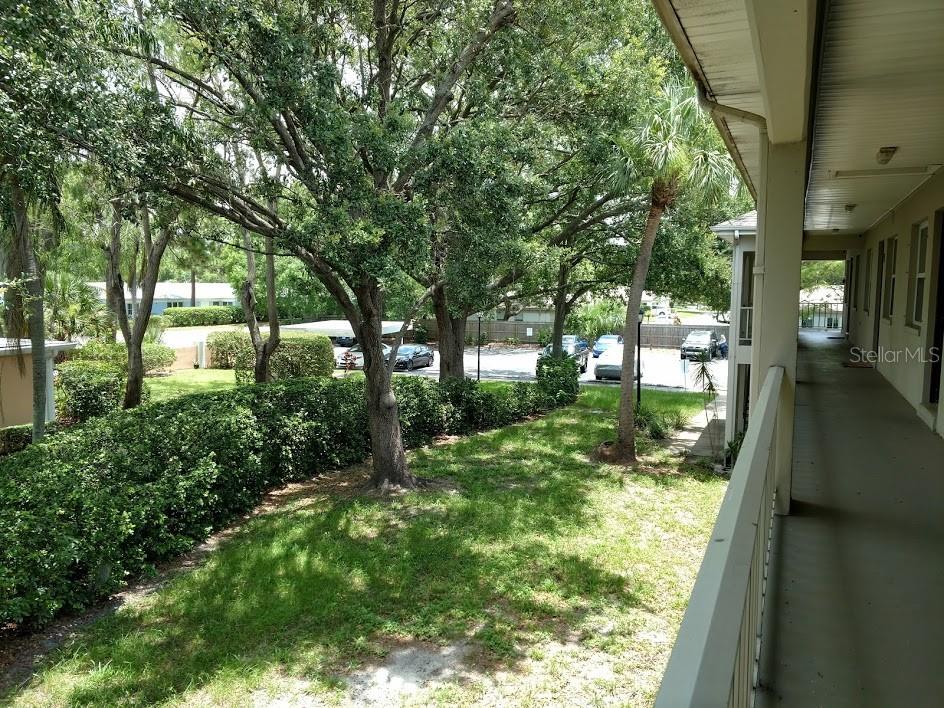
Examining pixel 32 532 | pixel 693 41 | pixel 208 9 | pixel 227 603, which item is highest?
pixel 208 9

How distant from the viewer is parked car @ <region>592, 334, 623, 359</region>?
31.7m

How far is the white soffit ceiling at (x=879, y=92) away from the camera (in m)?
2.91

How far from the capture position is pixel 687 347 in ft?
98.6

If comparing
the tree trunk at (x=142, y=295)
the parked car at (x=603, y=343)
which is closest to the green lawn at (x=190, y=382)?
the tree trunk at (x=142, y=295)

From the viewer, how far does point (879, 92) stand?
3914mm

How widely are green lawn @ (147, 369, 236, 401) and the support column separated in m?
17.4

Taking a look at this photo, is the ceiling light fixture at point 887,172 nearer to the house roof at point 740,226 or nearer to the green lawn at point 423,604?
the green lawn at point 423,604

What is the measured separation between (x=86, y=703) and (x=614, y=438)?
1197cm

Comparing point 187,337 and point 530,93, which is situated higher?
point 530,93

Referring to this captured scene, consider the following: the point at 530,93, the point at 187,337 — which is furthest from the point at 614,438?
the point at 187,337

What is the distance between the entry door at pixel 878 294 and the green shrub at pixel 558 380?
9525mm

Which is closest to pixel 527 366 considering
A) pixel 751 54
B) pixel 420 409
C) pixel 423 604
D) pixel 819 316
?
pixel 819 316

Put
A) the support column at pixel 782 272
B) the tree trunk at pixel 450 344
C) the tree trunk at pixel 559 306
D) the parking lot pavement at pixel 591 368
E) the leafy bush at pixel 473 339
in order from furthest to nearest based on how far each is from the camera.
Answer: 1. the leafy bush at pixel 473 339
2. the parking lot pavement at pixel 591 368
3. the tree trunk at pixel 559 306
4. the tree trunk at pixel 450 344
5. the support column at pixel 782 272

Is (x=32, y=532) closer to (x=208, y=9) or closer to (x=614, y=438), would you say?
(x=208, y=9)
